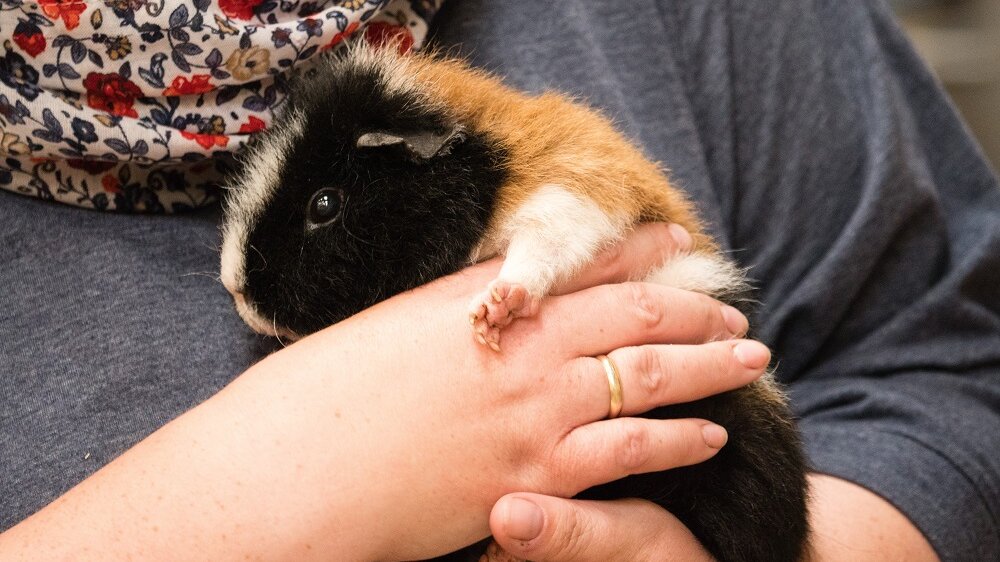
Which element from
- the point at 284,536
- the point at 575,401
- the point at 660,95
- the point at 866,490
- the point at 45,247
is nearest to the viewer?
the point at 284,536

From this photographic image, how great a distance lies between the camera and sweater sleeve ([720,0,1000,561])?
1.41 meters

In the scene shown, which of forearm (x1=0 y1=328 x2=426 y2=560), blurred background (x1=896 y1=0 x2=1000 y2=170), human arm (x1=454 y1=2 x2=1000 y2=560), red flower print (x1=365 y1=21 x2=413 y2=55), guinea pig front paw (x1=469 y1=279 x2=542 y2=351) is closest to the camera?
forearm (x1=0 y1=328 x2=426 y2=560)

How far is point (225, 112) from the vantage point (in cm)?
113

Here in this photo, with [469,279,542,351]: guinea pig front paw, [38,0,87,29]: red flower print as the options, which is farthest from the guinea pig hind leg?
[38,0,87,29]: red flower print

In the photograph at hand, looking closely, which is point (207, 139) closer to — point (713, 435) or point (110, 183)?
point (110, 183)

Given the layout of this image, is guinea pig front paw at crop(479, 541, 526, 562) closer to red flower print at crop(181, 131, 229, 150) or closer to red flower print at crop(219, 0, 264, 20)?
red flower print at crop(181, 131, 229, 150)

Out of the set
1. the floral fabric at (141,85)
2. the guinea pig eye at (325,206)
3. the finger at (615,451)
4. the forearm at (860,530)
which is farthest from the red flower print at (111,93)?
the forearm at (860,530)

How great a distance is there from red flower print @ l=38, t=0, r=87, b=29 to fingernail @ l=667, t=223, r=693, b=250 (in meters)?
0.83

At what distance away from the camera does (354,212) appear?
3.45 feet

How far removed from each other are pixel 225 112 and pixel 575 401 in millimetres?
664

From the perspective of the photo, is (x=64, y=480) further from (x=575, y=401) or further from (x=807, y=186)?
(x=807, y=186)

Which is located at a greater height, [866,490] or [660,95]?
[660,95]

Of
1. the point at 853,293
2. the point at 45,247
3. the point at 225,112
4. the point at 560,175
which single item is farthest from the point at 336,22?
the point at 853,293

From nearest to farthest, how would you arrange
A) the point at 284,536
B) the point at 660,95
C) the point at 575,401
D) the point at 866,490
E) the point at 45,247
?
the point at 284,536
the point at 575,401
the point at 45,247
the point at 866,490
the point at 660,95
